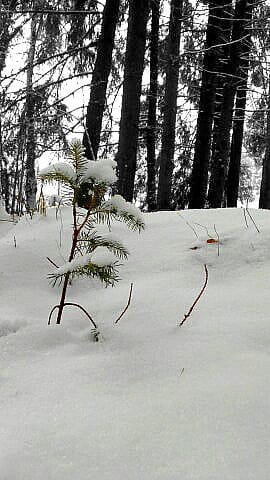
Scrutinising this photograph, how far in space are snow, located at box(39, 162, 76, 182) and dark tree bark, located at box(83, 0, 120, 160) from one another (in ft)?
16.4

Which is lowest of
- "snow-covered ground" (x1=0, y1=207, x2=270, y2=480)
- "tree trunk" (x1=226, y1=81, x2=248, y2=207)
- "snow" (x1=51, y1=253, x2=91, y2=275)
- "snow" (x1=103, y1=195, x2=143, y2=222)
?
"snow-covered ground" (x1=0, y1=207, x2=270, y2=480)

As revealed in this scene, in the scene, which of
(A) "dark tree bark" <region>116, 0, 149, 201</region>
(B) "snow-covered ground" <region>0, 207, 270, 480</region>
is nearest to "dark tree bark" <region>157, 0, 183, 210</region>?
(A) "dark tree bark" <region>116, 0, 149, 201</region>

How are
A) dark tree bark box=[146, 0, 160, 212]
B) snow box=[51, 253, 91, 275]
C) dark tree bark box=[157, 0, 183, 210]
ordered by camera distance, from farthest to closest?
dark tree bark box=[146, 0, 160, 212] → dark tree bark box=[157, 0, 183, 210] → snow box=[51, 253, 91, 275]

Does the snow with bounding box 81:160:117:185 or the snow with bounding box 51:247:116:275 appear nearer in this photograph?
the snow with bounding box 51:247:116:275

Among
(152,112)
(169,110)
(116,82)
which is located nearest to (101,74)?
(169,110)

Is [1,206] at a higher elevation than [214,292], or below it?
higher

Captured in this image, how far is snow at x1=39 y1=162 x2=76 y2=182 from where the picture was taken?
195cm

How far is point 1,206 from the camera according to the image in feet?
12.1

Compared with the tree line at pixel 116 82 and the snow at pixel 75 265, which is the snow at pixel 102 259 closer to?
the snow at pixel 75 265

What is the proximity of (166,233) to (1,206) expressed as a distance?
1.57m

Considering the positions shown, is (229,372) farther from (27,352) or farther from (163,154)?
(163,154)

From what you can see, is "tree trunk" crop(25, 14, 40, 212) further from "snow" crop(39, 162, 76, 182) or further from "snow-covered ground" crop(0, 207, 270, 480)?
"snow" crop(39, 162, 76, 182)

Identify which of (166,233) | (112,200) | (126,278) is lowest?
(126,278)

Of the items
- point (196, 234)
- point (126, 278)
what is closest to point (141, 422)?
point (126, 278)
